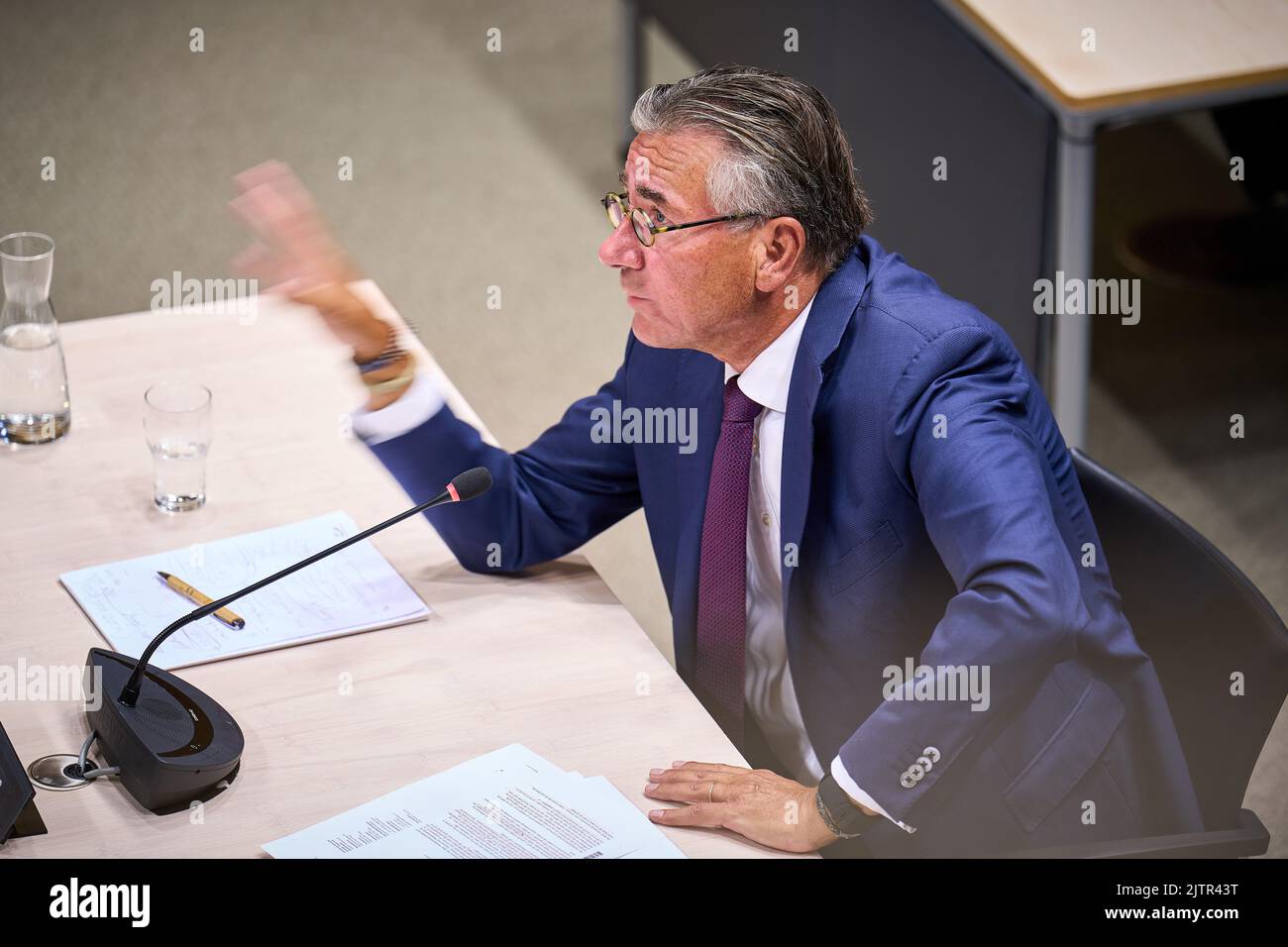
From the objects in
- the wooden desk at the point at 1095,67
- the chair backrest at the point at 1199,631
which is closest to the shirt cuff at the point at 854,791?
the chair backrest at the point at 1199,631

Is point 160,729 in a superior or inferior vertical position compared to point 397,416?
inferior

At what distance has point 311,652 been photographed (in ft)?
5.97

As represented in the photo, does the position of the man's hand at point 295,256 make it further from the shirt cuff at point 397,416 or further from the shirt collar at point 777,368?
the shirt collar at point 777,368

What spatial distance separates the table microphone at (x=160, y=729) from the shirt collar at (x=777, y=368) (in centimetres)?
50

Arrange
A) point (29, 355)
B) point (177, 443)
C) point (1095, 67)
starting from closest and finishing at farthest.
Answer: point (177, 443) → point (29, 355) → point (1095, 67)

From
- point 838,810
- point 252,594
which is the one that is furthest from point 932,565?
point 252,594

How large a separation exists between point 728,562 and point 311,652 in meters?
0.47

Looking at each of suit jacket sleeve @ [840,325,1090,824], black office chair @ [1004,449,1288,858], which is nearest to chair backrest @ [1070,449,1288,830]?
black office chair @ [1004,449,1288,858]

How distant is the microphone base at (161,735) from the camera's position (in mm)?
1581

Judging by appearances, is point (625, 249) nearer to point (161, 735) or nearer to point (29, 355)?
point (161, 735)

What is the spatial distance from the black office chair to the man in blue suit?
0.15 feet

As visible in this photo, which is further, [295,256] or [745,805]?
[295,256]

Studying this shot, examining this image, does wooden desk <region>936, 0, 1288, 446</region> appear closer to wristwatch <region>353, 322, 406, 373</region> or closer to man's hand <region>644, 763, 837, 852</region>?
wristwatch <region>353, 322, 406, 373</region>

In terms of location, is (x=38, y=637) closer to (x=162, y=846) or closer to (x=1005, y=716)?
(x=162, y=846)
